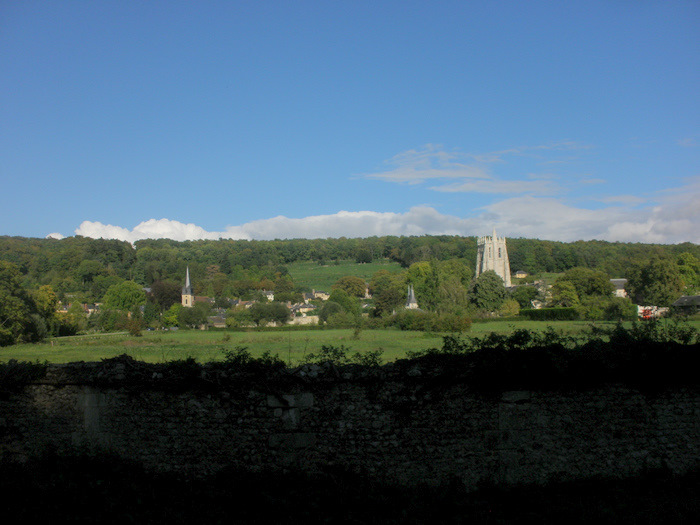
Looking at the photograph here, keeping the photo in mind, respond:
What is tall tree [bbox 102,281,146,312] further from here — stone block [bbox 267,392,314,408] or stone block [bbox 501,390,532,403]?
stone block [bbox 501,390,532,403]

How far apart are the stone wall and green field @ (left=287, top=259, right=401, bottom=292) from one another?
115451 millimetres

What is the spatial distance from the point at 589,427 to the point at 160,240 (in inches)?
6635

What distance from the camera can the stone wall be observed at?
7266mm

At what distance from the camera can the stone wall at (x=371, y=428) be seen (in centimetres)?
727

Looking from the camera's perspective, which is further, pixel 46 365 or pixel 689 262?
pixel 689 262

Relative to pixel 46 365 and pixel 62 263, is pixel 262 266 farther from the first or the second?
pixel 46 365

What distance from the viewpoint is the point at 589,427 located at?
25.0ft

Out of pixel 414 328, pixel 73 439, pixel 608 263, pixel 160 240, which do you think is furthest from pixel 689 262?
pixel 160 240

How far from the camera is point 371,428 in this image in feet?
23.9

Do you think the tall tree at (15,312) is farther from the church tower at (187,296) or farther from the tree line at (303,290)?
the church tower at (187,296)

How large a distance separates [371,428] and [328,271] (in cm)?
14052

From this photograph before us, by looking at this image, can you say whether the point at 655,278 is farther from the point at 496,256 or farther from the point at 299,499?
the point at 299,499

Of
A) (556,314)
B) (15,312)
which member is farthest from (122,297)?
(556,314)

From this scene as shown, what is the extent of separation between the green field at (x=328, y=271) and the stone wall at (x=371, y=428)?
11545cm
